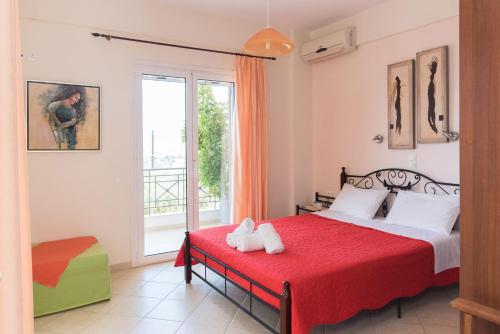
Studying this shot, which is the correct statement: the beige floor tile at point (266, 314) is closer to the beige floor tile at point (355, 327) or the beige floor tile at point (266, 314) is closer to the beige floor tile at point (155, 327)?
the beige floor tile at point (355, 327)

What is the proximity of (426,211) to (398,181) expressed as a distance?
68cm

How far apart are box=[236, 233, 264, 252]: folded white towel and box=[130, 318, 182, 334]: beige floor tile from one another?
73cm

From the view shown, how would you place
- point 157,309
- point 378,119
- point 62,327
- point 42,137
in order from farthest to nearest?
point 378,119, point 42,137, point 157,309, point 62,327

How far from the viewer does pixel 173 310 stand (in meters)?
2.84

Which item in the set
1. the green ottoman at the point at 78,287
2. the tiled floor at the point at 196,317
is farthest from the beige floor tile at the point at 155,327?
the green ottoman at the point at 78,287

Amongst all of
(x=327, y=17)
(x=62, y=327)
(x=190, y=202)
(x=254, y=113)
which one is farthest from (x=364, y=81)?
(x=62, y=327)

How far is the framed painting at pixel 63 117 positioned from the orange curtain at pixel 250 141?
1598 millimetres

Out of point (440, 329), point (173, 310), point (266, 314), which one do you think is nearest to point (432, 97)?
point (440, 329)

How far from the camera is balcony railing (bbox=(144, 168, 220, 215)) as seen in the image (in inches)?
158

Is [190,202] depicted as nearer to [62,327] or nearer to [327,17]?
[62,327]

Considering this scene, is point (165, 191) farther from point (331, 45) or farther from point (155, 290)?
point (331, 45)

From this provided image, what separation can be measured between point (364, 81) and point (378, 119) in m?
0.50

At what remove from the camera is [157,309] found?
286cm

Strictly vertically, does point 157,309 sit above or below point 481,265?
below
